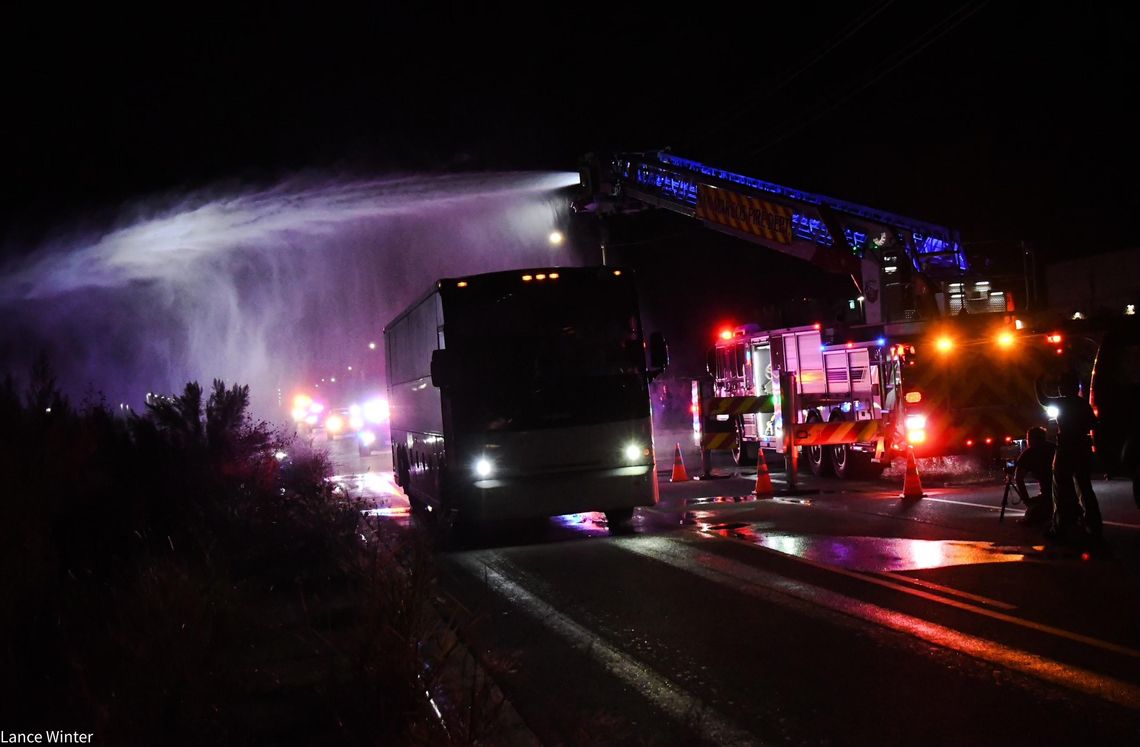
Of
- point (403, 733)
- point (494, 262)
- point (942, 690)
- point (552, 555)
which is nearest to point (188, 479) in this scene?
point (552, 555)

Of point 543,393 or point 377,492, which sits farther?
point 377,492

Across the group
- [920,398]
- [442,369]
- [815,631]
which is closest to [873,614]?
[815,631]

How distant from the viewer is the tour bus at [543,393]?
12492 mm

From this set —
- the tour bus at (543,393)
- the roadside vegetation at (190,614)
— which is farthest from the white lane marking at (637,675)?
the tour bus at (543,393)

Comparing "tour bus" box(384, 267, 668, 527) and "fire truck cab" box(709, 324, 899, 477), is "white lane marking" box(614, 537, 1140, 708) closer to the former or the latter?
"tour bus" box(384, 267, 668, 527)

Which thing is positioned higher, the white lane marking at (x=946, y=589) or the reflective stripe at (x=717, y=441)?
the reflective stripe at (x=717, y=441)

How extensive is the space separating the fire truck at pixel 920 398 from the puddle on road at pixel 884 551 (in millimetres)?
4986

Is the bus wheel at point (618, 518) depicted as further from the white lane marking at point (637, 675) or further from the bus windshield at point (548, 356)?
the white lane marking at point (637, 675)

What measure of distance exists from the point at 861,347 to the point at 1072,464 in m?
7.46

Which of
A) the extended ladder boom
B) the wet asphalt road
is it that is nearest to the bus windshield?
the wet asphalt road

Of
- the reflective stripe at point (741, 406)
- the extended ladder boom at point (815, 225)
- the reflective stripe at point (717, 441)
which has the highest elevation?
the extended ladder boom at point (815, 225)

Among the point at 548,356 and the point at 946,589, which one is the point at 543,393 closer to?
the point at 548,356

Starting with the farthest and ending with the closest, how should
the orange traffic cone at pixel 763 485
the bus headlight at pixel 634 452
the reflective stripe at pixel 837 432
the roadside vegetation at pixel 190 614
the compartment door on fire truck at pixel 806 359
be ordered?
the compartment door on fire truck at pixel 806 359 → the reflective stripe at pixel 837 432 → the orange traffic cone at pixel 763 485 → the bus headlight at pixel 634 452 → the roadside vegetation at pixel 190 614

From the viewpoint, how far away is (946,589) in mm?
8469
